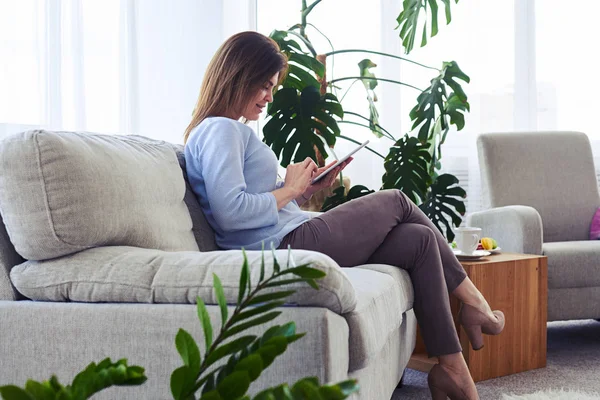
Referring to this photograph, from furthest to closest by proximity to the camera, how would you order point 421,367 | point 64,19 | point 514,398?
point 64,19 < point 421,367 < point 514,398

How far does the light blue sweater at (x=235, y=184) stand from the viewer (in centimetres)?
171

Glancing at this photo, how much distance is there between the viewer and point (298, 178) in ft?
6.24

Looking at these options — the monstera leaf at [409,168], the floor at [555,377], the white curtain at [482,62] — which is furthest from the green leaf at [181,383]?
the white curtain at [482,62]

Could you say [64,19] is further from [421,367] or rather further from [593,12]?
[593,12]

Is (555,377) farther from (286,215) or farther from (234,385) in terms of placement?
(234,385)

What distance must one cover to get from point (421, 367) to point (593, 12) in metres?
3.14

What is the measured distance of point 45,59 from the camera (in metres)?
3.23

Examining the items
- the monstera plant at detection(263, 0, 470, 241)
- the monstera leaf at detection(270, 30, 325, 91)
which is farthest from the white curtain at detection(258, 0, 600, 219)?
the monstera leaf at detection(270, 30, 325, 91)

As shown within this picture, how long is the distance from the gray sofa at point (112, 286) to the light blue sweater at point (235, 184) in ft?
0.78

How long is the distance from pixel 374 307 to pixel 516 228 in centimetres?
162

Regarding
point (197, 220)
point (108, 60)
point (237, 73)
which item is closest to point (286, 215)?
point (197, 220)

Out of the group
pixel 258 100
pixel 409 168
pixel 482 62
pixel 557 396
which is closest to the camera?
pixel 258 100

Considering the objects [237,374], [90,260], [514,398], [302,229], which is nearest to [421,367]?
[514,398]

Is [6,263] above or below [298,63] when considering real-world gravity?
below
